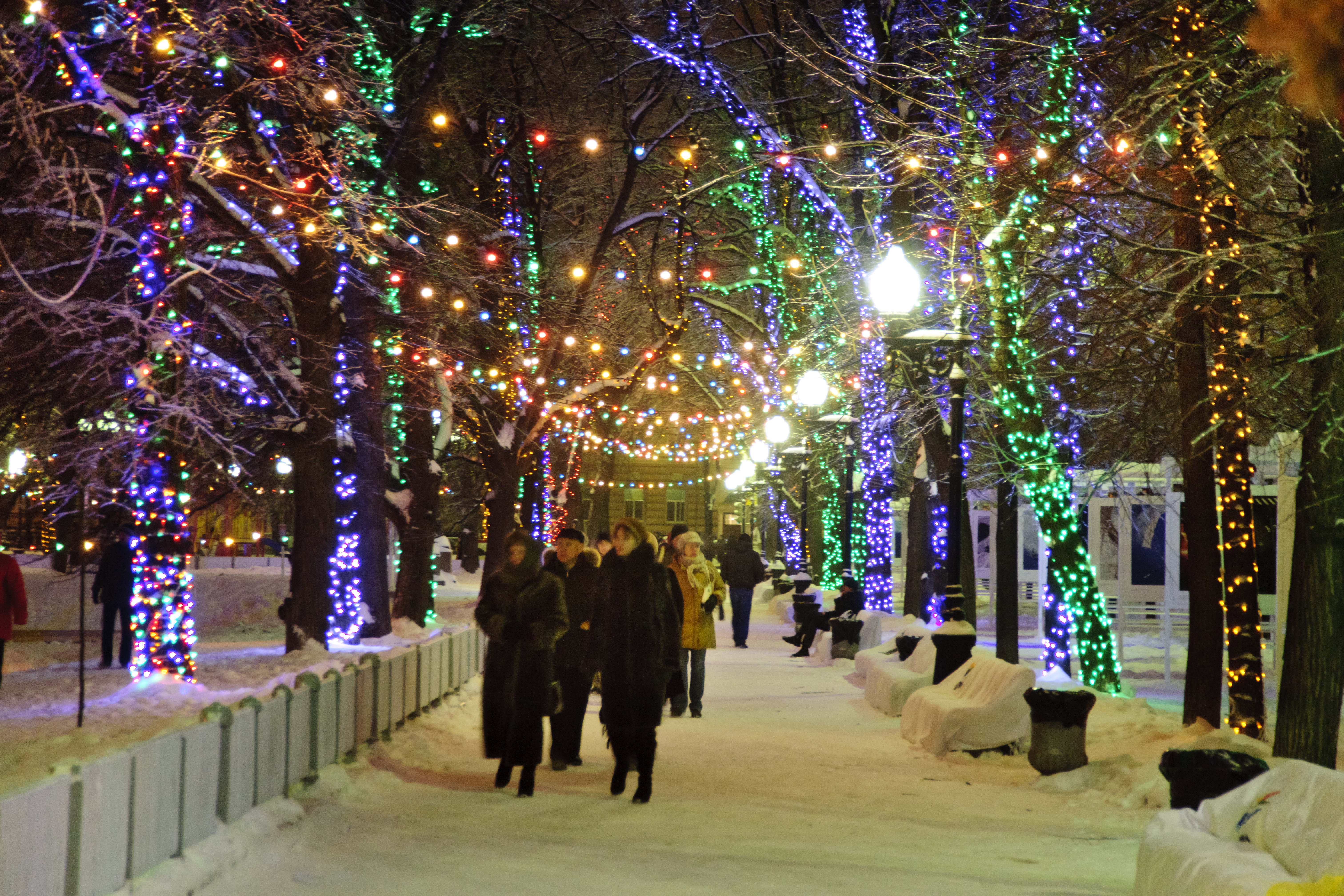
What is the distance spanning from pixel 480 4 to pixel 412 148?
2894 mm

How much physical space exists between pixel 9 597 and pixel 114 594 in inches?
172

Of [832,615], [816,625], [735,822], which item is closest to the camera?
[735,822]

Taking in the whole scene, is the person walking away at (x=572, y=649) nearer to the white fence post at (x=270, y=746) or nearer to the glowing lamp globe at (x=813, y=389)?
the white fence post at (x=270, y=746)

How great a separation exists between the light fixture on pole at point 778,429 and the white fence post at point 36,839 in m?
21.4

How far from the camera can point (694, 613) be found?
48.6 ft

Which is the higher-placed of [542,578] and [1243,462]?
[1243,462]

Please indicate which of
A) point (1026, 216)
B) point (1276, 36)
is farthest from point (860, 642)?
point (1276, 36)

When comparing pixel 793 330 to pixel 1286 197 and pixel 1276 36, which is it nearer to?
pixel 1286 197

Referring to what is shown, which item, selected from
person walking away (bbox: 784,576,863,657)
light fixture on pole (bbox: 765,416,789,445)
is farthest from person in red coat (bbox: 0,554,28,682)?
light fixture on pole (bbox: 765,416,789,445)

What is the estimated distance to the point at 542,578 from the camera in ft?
31.7

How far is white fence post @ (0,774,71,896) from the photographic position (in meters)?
5.02

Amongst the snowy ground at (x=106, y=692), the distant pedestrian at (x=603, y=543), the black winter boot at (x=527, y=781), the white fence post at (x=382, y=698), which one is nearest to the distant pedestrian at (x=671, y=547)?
the distant pedestrian at (x=603, y=543)

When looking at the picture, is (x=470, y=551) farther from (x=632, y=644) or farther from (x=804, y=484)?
(x=632, y=644)

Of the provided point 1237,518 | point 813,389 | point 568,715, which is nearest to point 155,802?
point 568,715
